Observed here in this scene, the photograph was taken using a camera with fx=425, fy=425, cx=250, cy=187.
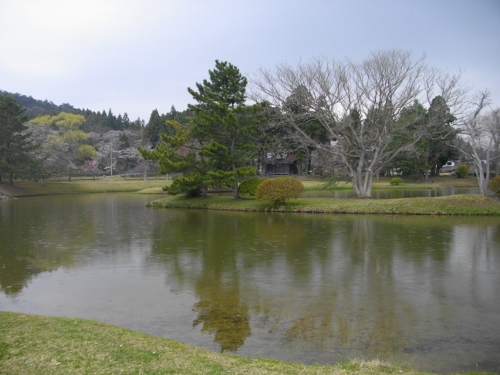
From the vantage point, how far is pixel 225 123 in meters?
28.6

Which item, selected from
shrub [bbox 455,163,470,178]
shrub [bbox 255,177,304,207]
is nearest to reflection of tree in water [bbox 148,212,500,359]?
shrub [bbox 255,177,304,207]

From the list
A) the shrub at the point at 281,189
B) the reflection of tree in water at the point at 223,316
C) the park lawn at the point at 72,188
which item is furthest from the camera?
the park lawn at the point at 72,188

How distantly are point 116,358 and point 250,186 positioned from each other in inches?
969

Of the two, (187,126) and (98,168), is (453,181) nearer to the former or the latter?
(187,126)

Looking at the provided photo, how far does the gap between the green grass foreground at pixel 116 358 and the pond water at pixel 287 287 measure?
967mm

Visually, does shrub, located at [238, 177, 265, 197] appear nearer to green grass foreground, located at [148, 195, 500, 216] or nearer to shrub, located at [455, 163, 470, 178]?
green grass foreground, located at [148, 195, 500, 216]

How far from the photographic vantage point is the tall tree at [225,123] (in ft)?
95.0

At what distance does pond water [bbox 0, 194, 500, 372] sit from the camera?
21.5 feet

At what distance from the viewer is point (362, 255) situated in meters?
13.0

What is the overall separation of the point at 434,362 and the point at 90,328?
16.0ft

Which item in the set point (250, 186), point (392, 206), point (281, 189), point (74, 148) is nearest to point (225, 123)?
point (250, 186)

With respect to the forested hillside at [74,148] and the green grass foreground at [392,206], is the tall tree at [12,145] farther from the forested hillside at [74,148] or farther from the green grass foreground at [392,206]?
the green grass foreground at [392,206]

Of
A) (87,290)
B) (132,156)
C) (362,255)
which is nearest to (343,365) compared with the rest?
(87,290)

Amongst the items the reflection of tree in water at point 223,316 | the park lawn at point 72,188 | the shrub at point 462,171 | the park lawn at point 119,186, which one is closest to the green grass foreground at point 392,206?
the reflection of tree in water at point 223,316
